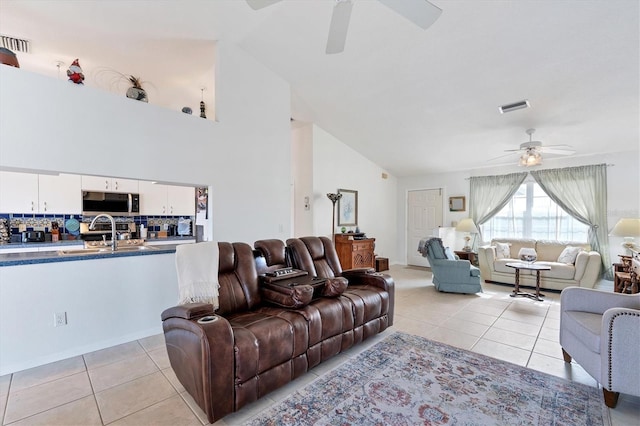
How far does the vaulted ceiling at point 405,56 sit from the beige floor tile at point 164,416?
3.64 meters

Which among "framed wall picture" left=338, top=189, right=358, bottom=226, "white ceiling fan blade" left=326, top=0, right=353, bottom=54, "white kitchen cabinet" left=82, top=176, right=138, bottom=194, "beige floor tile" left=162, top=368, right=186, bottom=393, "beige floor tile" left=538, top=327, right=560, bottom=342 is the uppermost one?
"white ceiling fan blade" left=326, top=0, right=353, bottom=54

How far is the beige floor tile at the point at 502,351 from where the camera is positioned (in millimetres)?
2629

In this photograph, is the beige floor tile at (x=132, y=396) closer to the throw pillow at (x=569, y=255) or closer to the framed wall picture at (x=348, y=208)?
the framed wall picture at (x=348, y=208)

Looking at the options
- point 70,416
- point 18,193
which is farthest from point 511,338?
point 18,193

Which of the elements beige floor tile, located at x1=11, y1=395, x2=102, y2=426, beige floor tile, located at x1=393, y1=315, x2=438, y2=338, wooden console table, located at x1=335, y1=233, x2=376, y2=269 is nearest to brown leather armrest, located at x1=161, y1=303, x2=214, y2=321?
beige floor tile, located at x1=11, y1=395, x2=102, y2=426

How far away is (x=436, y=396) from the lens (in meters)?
2.07

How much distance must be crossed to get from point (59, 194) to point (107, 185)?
0.59 meters

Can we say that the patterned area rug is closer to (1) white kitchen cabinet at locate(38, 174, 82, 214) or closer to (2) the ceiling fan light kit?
(2) the ceiling fan light kit

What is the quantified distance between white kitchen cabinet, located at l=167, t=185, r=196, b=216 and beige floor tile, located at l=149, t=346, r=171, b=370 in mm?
3098

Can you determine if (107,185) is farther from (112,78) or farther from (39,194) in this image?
(112,78)

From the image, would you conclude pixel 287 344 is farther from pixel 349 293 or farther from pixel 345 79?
pixel 345 79

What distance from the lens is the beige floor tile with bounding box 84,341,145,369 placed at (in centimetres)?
255

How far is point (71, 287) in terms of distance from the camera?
2686 mm

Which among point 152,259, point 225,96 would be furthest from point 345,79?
point 152,259
